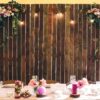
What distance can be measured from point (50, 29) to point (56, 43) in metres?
0.37

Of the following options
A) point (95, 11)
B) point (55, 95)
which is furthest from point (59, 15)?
point (55, 95)

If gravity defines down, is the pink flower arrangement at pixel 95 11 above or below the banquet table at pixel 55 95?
above

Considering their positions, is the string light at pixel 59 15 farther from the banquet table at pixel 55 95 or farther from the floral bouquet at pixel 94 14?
the banquet table at pixel 55 95

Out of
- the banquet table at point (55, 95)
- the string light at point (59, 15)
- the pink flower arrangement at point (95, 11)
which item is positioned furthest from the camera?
the string light at point (59, 15)

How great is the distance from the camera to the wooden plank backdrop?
720 centimetres

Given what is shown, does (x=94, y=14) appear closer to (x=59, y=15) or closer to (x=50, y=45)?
(x=59, y=15)

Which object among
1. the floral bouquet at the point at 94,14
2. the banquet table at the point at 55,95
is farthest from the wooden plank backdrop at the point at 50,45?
the banquet table at the point at 55,95

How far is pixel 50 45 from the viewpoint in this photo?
7.21 meters

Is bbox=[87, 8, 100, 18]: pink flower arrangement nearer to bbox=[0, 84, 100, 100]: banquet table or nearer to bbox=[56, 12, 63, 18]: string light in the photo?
bbox=[56, 12, 63, 18]: string light

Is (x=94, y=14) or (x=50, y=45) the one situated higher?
(x=94, y=14)

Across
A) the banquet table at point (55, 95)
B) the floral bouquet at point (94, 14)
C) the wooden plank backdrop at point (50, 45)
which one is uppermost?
the floral bouquet at point (94, 14)

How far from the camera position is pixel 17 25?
7.18 metres

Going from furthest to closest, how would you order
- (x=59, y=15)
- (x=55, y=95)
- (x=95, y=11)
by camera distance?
1. (x=59, y=15)
2. (x=95, y=11)
3. (x=55, y=95)

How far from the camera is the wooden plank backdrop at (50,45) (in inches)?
283
